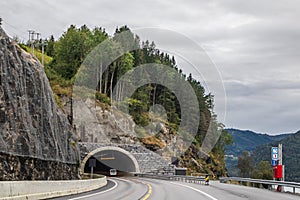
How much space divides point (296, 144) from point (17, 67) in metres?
94.9

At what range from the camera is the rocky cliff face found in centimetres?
3228

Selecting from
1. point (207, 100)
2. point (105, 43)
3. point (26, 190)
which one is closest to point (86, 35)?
point (105, 43)

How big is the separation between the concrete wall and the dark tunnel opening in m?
40.8

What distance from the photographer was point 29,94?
39.3m

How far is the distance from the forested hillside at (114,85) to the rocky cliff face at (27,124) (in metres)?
32.2

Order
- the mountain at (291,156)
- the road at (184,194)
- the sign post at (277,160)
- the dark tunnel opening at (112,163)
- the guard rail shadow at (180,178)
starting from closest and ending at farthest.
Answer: the road at (184,194) < the sign post at (277,160) < the guard rail shadow at (180,178) < the dark tunnel opening at (112,163) < the mountain at (291,156)

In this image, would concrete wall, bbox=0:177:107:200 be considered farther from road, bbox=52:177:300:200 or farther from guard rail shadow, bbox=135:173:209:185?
guard rail shadow, bbox=135:173:209:185

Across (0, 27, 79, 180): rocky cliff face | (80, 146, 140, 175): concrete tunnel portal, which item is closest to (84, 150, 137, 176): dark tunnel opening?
(80, 146, 140, 175): concrete tunnel portal

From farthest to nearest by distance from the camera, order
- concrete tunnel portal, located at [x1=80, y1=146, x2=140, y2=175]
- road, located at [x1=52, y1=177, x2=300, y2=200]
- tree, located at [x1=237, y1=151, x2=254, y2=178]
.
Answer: tree, located at [x1=237, y1=151, x2=254, y2=178]
concrete tunnel portal, located at [x1=80, y1=146, x2=140, y2=175]
road, located at [x1=52, y1=177, x2=300, y2=200]

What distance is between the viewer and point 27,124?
36281 mm

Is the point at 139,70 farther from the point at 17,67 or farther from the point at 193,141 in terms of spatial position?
the point at 17,67

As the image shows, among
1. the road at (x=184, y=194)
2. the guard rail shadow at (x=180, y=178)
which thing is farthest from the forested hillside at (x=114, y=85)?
the road at (x=184, y=194)

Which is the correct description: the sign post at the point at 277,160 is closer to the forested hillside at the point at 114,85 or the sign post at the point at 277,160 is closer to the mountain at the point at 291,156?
the forested hillside at the point at 114,85

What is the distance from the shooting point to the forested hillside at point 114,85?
8494 centimetres
